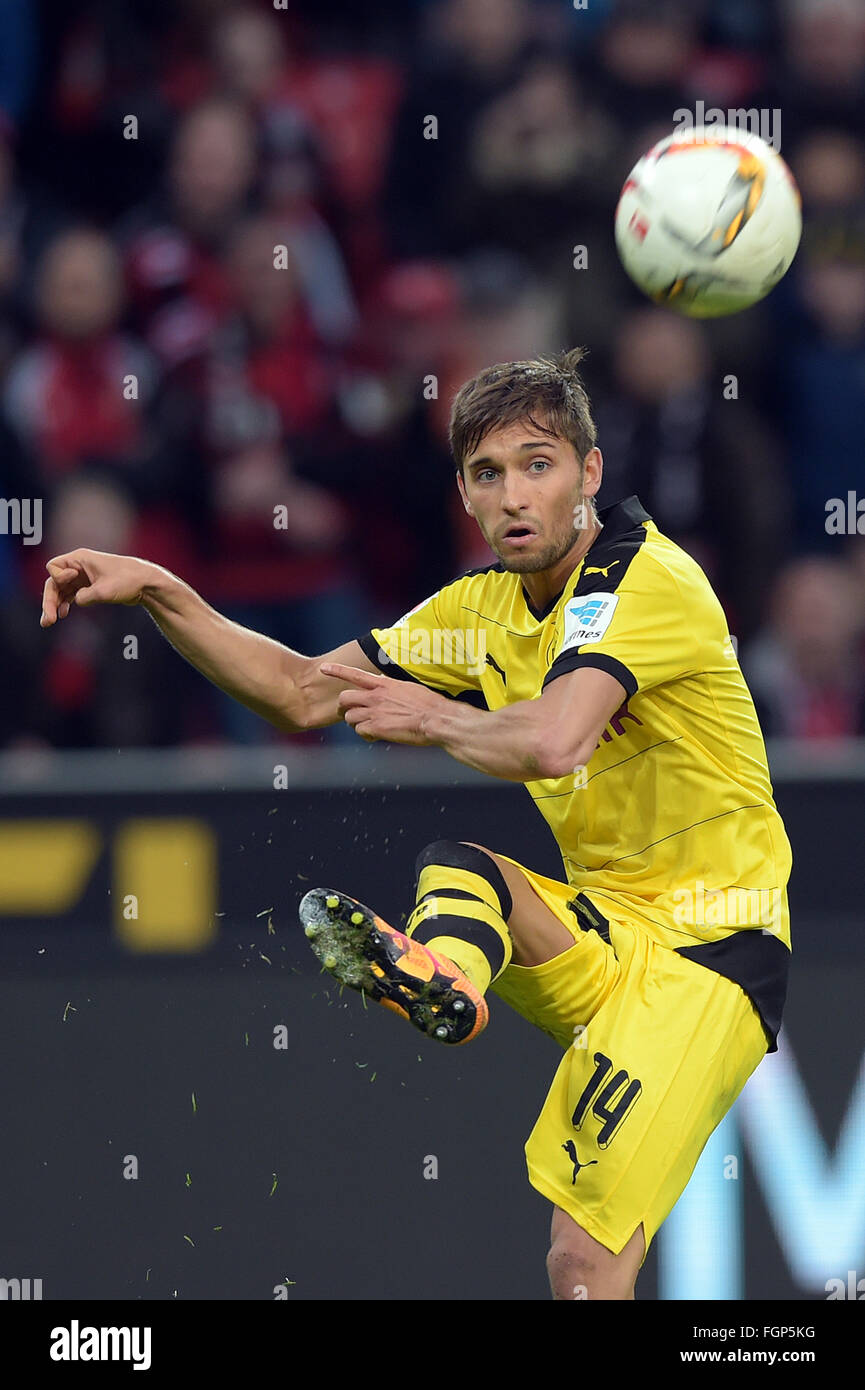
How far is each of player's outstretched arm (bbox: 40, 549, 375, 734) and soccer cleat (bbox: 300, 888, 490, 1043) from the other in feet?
3.52

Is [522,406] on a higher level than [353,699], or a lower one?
higher

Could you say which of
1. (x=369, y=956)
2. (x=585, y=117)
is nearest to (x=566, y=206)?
(x=585, y=117)

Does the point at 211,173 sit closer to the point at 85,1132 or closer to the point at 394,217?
the point at 394,217

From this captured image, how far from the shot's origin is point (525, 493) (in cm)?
443

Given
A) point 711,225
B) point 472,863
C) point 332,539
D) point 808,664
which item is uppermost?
point 332,539

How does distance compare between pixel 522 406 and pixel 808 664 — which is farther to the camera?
pixel 808 664

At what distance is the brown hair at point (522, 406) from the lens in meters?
4.48

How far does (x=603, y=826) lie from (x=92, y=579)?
4.42 feet

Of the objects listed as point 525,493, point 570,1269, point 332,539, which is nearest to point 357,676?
point 525,493

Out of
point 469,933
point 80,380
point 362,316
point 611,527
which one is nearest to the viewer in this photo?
point 469,933

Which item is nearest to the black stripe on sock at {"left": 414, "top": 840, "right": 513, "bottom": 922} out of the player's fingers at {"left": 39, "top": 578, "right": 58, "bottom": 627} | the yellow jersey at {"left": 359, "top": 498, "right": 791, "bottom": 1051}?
the yellow jersey at {"left": 359, "top": 498, "right": 791, "bottom": 1051}

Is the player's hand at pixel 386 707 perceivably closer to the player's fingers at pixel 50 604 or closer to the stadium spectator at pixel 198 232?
the player's fingers at pixel 50 604

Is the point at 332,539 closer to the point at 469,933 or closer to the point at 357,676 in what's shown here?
the point at 357,676

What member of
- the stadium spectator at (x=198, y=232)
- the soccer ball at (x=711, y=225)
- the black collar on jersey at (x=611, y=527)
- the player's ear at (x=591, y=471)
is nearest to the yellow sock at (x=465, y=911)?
the black collar on jersey at (x=611, y=527)
